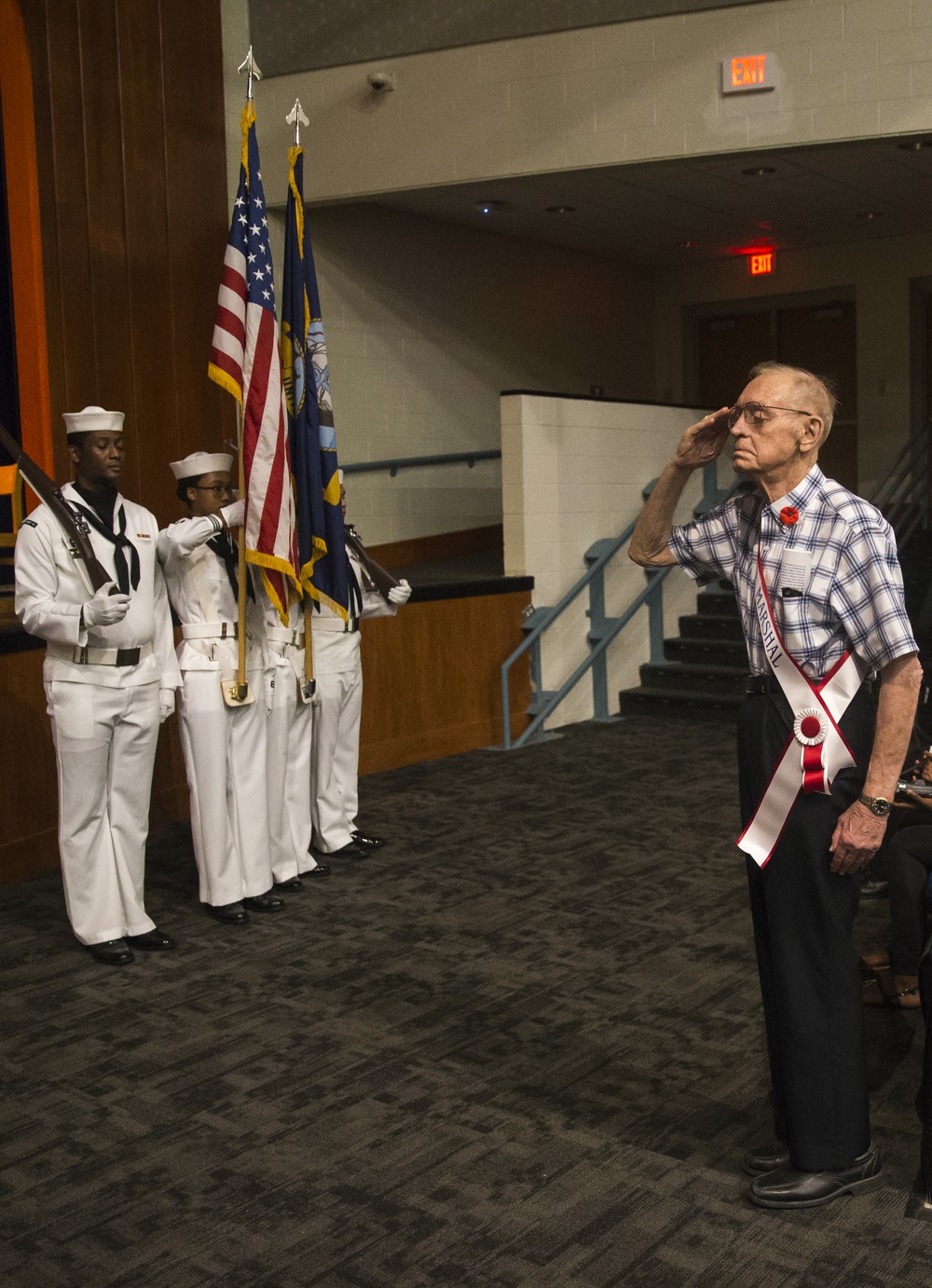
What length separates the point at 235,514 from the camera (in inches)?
182

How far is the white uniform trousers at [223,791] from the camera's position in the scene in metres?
4.55

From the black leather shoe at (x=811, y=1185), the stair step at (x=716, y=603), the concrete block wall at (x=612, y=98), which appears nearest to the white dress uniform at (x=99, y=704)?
the black leather shoe at (x=811, y=1185)

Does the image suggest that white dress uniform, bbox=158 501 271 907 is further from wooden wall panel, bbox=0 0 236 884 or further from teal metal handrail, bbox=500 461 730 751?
teal metal handrail, bbox=500 461 730 751

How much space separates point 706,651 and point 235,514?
196 inches

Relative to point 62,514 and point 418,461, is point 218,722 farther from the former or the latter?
point 418,461

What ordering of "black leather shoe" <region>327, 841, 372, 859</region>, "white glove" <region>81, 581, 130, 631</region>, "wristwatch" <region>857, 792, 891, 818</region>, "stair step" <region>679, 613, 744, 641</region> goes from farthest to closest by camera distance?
"stair step" <region>679, 613, 744, 641</region> < "black leather shoe" <region>327, 841, 372, 859</region> < "white glove" <region>81, 581, 130, 631</region> < "wristwatch" <region>857, 792, 891, 818</region>

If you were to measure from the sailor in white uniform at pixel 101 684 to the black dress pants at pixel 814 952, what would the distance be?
2234 millimetres

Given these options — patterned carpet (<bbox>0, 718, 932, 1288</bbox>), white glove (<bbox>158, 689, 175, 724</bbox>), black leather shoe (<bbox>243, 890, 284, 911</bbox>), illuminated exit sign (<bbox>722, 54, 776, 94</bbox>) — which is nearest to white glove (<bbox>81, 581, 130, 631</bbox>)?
white glove (<bbox>158, 689, 175, 724</bbox>)

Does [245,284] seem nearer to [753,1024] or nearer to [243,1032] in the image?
[243,1032]

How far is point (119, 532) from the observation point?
423 cm

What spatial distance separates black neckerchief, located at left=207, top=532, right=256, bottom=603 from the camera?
183 inches

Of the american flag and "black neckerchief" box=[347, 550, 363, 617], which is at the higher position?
the american flag

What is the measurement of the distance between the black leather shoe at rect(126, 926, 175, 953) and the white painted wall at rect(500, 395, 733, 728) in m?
4.35

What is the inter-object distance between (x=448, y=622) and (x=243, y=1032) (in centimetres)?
433
